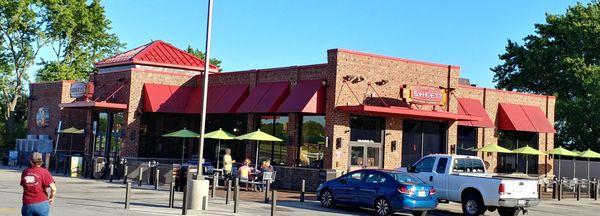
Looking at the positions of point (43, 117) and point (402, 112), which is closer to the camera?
point (402, 112)

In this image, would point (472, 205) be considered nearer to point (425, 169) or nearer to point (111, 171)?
point (425, 169)

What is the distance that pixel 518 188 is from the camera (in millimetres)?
19891

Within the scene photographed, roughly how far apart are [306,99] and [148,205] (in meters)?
11.6

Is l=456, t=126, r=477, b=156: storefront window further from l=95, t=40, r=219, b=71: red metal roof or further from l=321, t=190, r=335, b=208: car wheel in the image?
l=321, t=190, r=335, b=208: car wheel

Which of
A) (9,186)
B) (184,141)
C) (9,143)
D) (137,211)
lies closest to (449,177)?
(137,211)

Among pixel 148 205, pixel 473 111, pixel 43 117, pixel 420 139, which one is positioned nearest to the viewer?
pixel 148 205

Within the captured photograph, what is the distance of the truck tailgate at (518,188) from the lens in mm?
19719

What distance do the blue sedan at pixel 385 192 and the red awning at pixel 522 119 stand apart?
1831cm

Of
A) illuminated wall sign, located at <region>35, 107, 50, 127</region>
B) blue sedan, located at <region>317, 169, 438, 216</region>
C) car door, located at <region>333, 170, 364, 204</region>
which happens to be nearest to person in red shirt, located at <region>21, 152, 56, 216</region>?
blue sedan, located at <region>317, 169, 438, 216</region>

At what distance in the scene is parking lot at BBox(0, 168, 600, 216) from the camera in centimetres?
1727

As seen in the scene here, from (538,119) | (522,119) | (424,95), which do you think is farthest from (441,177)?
(538,119)

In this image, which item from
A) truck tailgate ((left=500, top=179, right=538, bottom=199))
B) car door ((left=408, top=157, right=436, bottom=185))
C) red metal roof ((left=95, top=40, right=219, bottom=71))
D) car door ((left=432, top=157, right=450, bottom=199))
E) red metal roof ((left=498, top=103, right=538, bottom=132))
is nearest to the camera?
truck tailgate ((left=500, top=179, right=538, bottom=199))

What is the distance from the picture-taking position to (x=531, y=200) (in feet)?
66.1

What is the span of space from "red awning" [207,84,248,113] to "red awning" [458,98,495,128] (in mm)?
11214
